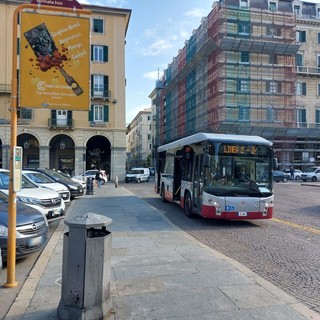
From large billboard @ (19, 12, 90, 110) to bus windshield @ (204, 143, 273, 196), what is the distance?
215 inches

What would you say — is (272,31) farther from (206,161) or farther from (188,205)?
(206,161)

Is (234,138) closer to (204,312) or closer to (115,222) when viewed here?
(115,222)

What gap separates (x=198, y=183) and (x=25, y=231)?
19.6 ft

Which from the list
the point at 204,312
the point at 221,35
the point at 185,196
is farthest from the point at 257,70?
the point at 204,312

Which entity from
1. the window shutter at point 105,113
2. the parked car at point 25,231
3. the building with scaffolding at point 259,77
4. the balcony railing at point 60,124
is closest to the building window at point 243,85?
the building with scaffolding at point 259,77

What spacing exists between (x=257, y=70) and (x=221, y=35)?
599cm

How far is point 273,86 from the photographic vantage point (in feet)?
139

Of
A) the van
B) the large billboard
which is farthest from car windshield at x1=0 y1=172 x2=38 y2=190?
the van

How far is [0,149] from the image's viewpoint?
35.9 meters

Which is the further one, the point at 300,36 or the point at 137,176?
the point at 300,36

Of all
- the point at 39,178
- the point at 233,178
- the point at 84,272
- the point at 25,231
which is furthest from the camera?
the point at 39,178

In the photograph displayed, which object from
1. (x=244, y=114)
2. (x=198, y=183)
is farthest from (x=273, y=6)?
(x=198, y=183)

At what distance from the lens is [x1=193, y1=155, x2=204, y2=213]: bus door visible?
34.7 ft

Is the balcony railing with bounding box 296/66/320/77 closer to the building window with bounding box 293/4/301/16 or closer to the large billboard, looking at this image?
the building window with bounding box 293/4/301/16
